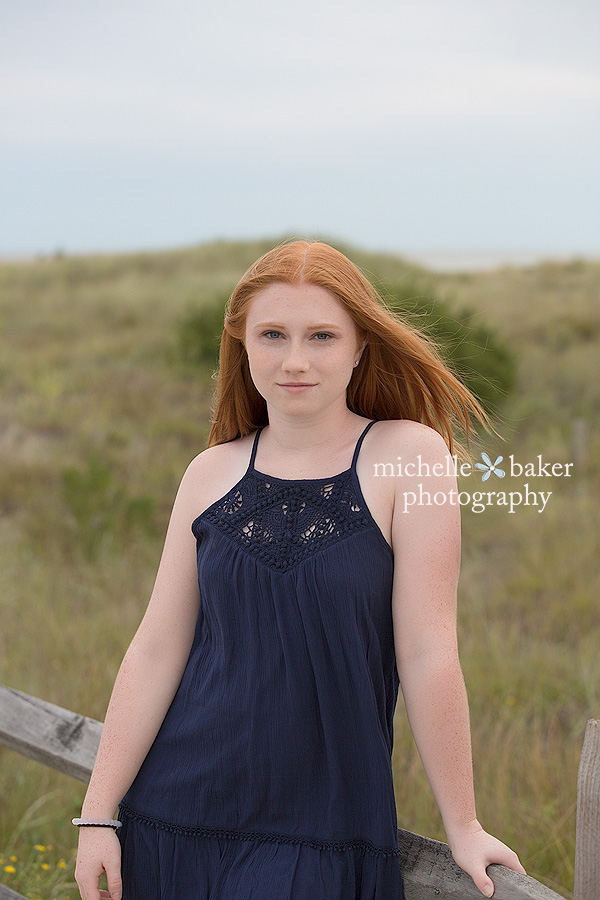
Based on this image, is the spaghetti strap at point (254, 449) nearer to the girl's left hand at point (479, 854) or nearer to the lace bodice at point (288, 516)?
the lace bodice at point (288, 516)

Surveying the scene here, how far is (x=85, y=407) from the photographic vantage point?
9617 millimetres

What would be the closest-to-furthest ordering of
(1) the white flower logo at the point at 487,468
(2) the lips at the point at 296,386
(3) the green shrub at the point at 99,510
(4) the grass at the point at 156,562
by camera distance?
(2) the lips at the point at 296,386 < (1) the white flower logo at the point at 487,468 < (4) the grass at the point at 156,562 < (3) the green shrub at the point at 99,510

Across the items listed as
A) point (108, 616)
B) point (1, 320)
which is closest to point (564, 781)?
point (108, 616)

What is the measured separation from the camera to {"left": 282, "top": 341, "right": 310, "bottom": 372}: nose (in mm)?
1508

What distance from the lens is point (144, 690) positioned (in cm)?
162

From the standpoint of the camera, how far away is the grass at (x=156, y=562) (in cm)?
304

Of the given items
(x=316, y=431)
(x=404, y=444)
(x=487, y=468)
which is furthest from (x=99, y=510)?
(x=404, y=444)

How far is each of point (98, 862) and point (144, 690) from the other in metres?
0.31

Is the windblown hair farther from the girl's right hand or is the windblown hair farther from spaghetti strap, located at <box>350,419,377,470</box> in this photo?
the girl's right hand

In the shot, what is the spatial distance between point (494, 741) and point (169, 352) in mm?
9266

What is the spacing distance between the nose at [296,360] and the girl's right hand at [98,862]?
917mm

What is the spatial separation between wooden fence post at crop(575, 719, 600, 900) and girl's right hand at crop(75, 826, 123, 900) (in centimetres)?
81

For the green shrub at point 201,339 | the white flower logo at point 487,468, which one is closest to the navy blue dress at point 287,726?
the white flower logo at point 487,468

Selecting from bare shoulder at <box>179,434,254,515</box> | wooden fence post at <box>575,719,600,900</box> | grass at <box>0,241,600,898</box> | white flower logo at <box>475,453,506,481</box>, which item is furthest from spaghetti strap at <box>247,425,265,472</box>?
grass at <box>0,241,600,898</box>
